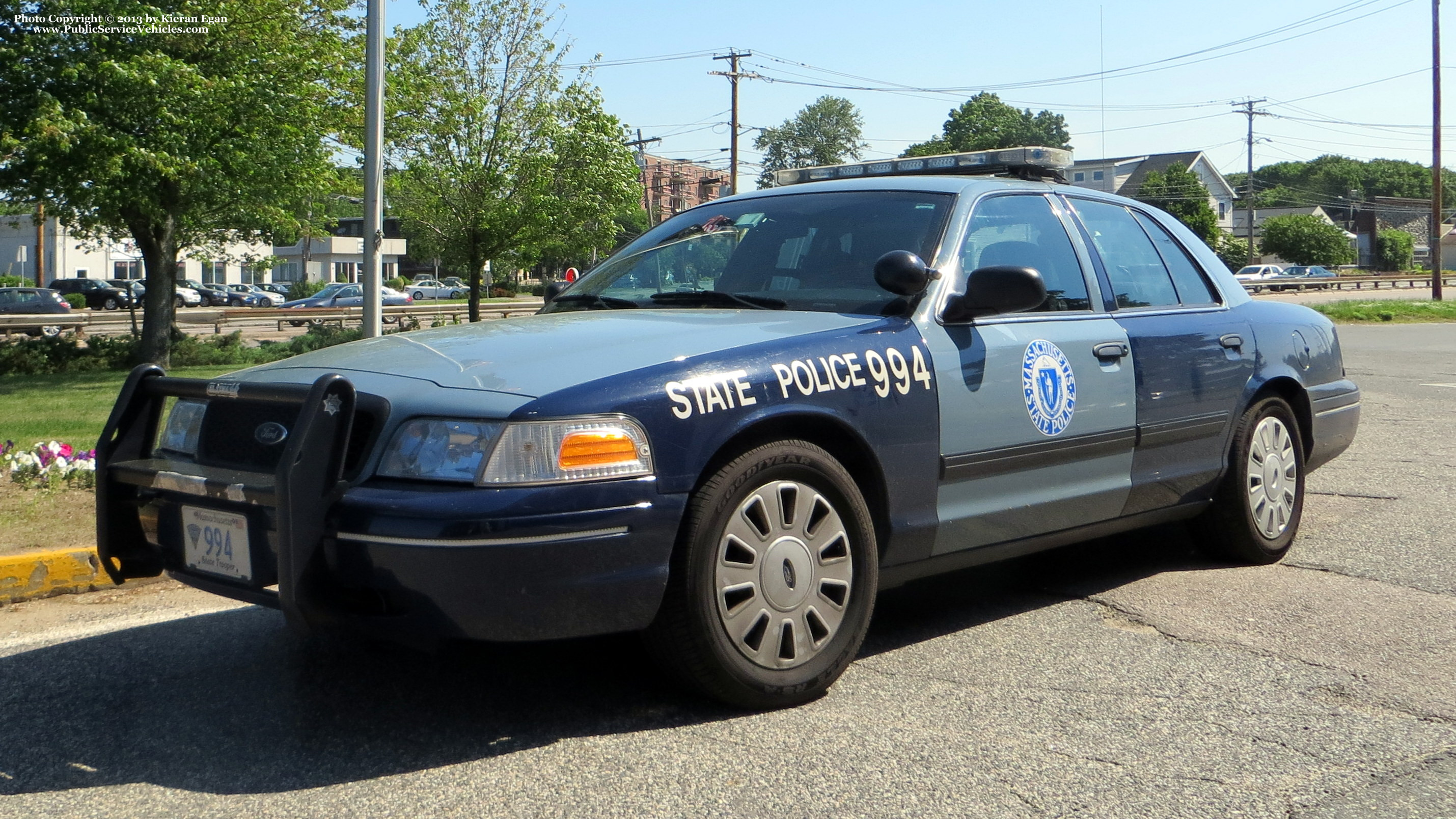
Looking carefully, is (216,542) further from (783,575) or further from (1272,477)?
(1272,477)

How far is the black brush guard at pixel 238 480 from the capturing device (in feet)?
10.2

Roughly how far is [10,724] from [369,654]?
3.31 feet

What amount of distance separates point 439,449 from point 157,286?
1761 centimetres

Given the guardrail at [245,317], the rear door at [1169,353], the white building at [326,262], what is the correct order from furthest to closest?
the white building at [326,262], the guardrail at [245,317], the rear door at [1169,353]

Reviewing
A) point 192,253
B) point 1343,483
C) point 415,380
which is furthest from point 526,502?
point 192,253

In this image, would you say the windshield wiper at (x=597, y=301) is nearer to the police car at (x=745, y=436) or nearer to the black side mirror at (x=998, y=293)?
the police car at (x=745, y=436)

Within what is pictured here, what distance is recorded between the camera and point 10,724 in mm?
3551

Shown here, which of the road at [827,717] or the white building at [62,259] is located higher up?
the white building at [62,259]

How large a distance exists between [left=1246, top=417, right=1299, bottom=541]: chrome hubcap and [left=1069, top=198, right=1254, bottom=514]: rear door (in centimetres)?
26

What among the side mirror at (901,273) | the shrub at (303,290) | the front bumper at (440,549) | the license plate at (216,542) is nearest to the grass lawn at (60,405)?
the license plate at (216,542)

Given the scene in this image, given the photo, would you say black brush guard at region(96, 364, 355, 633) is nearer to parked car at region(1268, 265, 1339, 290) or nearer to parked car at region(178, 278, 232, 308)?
parked car at region(178, 278, 232, 308)

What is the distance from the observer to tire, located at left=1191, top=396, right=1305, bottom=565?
17.3 ft

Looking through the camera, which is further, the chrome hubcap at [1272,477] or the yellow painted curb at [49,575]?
the chrome hubcap at [1272,477]

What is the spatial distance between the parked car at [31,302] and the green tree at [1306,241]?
2750 inches
